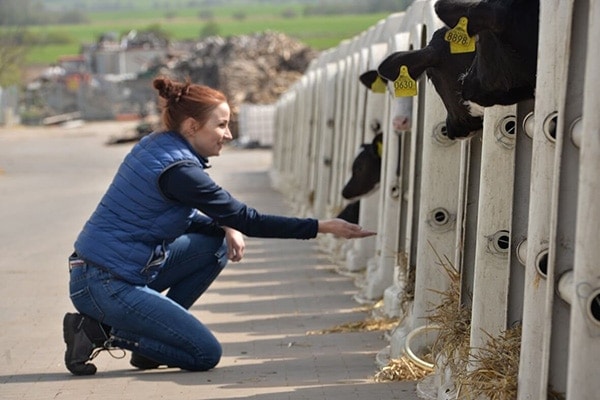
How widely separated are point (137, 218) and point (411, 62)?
1604mm

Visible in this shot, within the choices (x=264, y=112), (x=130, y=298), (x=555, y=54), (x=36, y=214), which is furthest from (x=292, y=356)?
(x=264, y=112)

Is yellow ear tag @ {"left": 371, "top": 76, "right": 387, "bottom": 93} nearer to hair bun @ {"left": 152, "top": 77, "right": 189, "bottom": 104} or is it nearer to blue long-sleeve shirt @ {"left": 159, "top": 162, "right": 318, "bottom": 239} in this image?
hair bun @ {"left": 152, "top": 77, "right": 189, "bottom": 104}

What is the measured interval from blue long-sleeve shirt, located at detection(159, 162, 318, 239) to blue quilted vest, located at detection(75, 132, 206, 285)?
7 cm

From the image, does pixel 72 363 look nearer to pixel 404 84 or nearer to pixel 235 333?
pixel 235 333

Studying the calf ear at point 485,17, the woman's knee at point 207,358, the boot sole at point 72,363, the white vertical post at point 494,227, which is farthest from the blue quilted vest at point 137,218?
the calf ear at point 485,17

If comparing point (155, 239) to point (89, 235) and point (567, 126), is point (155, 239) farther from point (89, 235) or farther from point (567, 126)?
point (567, 126)

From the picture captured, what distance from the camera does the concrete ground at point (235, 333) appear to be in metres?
7.04

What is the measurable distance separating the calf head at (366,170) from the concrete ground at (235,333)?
727 mm

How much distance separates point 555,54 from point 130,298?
316 cm

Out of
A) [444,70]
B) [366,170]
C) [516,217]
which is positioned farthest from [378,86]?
[516,217]

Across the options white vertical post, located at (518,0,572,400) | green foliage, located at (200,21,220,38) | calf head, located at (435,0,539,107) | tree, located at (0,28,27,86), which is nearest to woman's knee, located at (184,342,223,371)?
calf head, located at (435,0,539,107)

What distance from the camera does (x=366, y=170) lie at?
11711mm

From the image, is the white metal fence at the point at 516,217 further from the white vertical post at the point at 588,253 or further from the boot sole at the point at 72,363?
the boot sole at the point at 72,363

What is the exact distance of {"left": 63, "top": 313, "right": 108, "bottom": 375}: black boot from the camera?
751 centimetres
